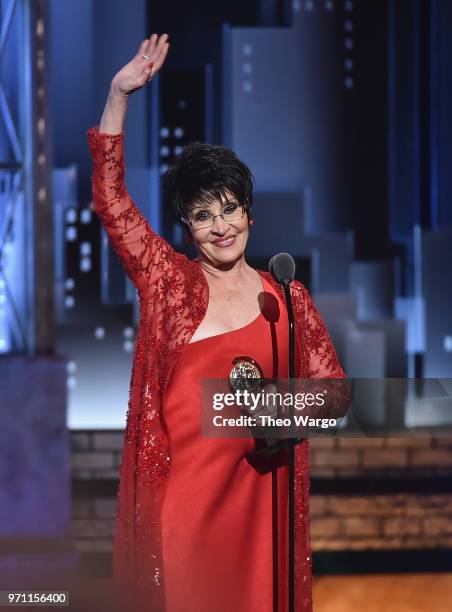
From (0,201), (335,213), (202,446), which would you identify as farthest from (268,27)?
(202,446)

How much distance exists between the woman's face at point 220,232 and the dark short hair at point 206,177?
0.01 metres

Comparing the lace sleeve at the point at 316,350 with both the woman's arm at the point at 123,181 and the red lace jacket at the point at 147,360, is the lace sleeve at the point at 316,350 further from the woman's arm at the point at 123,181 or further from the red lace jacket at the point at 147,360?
the woman's arm at the point at 123,181

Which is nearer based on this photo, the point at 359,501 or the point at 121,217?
the point at 121,217

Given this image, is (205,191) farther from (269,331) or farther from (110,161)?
(269,331)

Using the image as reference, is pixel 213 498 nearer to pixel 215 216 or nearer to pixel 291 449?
pixel 291 449

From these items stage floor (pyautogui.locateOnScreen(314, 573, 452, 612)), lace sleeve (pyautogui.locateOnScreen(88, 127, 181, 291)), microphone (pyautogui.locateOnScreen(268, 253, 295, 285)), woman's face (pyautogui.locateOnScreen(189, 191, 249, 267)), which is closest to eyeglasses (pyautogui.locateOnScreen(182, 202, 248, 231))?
woman's face (pyautogui.locateOnScreen(189, 191, 249, 267))

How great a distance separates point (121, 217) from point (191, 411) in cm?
40

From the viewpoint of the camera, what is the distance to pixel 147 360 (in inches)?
69.5

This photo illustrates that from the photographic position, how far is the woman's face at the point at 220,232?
1.73 metres

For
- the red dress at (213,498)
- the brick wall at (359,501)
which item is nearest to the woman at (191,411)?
the red dress at (213,498)

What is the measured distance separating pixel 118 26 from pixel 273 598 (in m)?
2.23

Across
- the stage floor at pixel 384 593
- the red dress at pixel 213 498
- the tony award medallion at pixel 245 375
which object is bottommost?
the stage floor at pixel 384 593

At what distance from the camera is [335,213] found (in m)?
3.32

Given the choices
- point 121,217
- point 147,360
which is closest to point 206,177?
point 121,217
